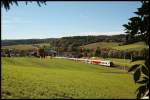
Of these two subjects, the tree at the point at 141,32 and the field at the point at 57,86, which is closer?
the tree at the point at 141,32

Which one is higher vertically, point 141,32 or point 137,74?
point 141,32

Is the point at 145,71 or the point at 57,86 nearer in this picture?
the point at 145,71

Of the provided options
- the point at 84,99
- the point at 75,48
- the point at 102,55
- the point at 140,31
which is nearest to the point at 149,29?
the point at 140,31

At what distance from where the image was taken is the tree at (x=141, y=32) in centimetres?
419

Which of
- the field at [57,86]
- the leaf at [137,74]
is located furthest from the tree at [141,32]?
the field at [57,86]

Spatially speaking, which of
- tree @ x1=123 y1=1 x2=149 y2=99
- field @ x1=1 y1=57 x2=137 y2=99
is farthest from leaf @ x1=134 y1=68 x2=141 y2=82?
field @ x1=1 y1=57 x2=137 y2=99

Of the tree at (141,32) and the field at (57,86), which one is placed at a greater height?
the tree at (141,32)

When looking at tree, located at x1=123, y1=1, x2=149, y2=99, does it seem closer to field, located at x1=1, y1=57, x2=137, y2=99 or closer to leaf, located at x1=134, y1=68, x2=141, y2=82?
leaf, located at x1=134, y1=68, x2=141, y2=82

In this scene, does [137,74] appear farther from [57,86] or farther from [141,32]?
[57,86]

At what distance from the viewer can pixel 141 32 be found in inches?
171

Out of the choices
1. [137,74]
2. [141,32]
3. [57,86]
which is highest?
[141,32]

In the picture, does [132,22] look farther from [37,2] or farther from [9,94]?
[9,94]

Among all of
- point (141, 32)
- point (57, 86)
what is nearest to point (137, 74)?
point (141, 32)

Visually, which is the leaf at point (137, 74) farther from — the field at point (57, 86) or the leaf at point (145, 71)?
the field at point (57, 86)
